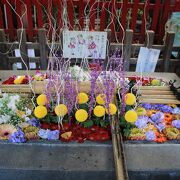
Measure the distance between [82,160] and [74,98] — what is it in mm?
436

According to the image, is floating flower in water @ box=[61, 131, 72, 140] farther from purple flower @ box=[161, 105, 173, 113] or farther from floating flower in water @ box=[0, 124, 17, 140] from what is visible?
purple flower @ box=[161, 105, 173, 113]

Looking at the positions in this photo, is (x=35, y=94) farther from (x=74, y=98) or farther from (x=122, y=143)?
(x=122, y=143)

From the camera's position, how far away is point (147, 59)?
2.99 meters

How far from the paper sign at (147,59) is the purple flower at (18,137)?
1.77 metres

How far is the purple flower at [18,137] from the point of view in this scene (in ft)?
5.30

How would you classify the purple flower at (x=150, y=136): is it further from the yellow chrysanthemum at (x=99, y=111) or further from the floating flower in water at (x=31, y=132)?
the floating flower in water at (x=31, y=132)

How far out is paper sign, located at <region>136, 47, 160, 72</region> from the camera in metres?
2.92

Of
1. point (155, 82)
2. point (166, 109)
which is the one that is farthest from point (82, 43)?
point (166, 109)

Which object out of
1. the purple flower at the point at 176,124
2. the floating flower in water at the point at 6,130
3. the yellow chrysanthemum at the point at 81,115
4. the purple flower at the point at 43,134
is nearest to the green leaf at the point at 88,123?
the yellow chrysanthemum at the point at 81,115

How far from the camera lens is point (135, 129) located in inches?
67.6

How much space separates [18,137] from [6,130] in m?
0.12

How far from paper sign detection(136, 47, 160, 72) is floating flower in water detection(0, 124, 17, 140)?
1.78 metres

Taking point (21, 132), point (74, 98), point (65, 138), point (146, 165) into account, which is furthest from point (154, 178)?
point (21, 132)

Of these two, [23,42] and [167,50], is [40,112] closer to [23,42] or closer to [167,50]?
[23,42]
